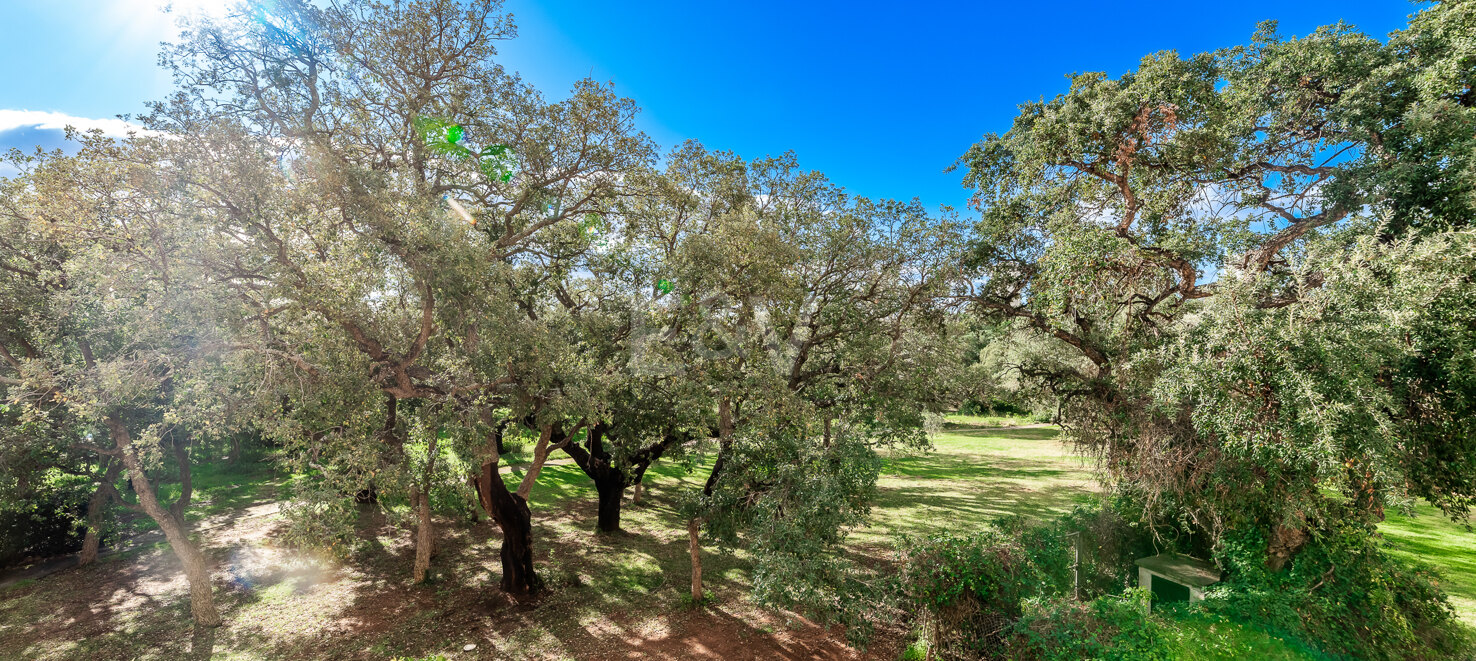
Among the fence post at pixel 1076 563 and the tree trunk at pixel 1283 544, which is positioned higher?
the tree trunk at pixel 1283 544

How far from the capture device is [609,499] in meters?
16.3

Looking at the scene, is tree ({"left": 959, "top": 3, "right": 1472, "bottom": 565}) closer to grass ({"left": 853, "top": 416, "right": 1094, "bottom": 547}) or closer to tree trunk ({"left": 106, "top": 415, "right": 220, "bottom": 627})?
grass ({"left": 853, "top": 416, "right": 1094, "bottom": 547})

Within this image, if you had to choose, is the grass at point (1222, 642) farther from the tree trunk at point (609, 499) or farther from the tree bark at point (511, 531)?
the tree trunk at point (609, 499)

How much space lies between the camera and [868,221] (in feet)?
44.9

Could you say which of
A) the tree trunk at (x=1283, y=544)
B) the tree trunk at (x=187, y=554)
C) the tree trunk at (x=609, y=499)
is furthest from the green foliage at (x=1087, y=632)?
the tree trunk at (x=187, y=554)

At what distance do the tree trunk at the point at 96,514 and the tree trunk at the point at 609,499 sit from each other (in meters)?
11.7

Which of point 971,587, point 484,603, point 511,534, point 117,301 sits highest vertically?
point 117,301

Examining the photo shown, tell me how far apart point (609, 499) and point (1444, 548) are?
2083cm

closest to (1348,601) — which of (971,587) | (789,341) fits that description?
(971,587)

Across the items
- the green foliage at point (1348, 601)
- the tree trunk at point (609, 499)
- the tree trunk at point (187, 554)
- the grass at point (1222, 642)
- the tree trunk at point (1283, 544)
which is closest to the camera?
the grass at point (1222, 642)

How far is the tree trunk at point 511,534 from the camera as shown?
37.7 feet

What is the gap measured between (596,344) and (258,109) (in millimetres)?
6999

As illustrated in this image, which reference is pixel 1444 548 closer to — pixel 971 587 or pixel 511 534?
pixel 971 587

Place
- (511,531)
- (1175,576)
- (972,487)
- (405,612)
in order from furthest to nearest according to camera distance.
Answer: (972,487) → (511,531) → (405,612) → (1175,576)
